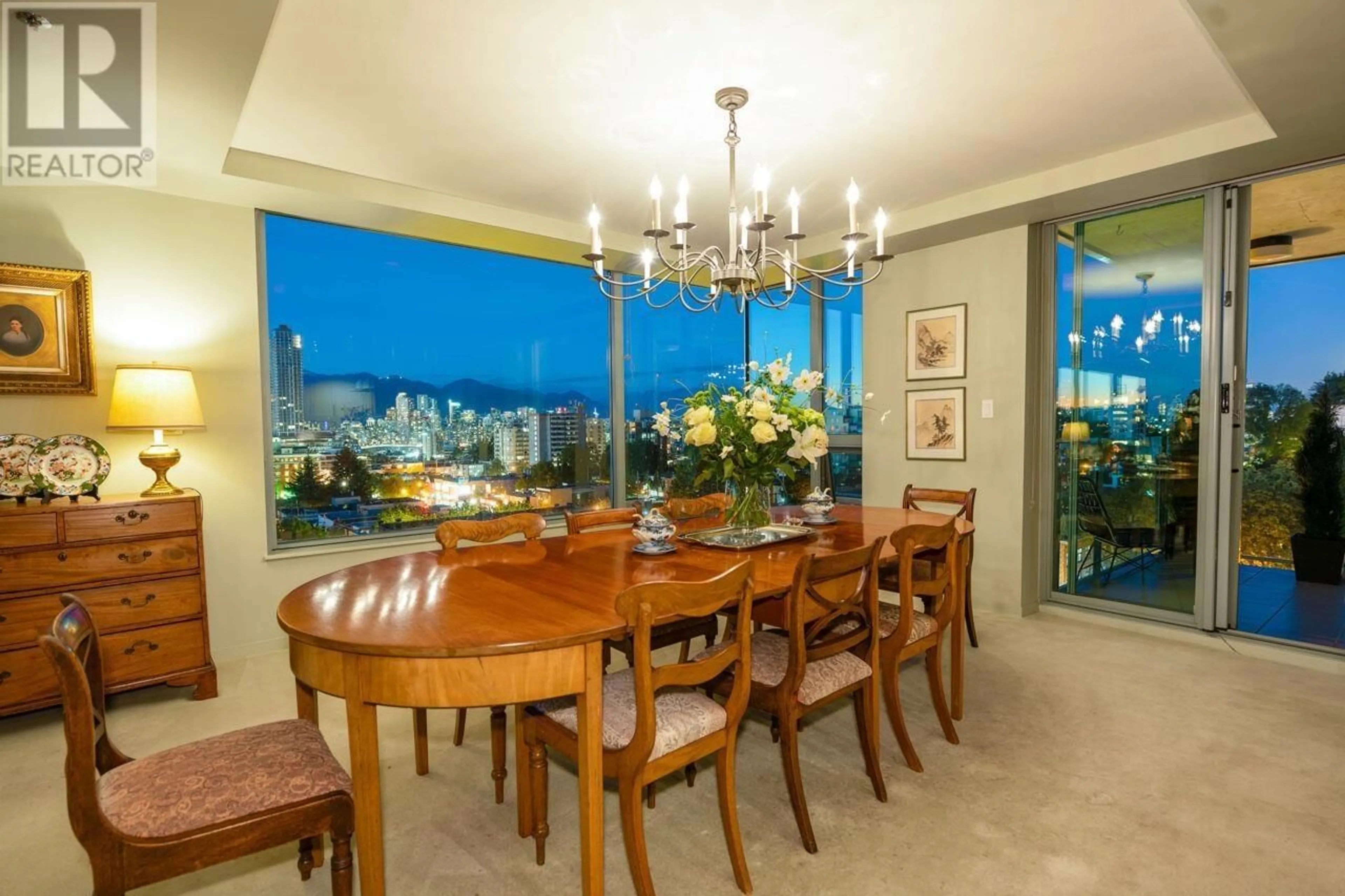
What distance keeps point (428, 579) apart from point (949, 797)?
5.91 feet

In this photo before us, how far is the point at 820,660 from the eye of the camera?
1964 millimetres

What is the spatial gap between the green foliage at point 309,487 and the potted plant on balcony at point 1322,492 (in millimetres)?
5387

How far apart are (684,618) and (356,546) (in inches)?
116

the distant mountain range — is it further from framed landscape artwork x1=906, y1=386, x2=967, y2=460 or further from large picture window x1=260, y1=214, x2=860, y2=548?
framed landscape artwork x1=906, y1=386, x2=967, y2=460

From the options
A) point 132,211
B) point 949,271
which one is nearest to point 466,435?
point 132,211

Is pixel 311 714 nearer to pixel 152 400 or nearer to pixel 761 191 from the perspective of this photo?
pixel 152 400

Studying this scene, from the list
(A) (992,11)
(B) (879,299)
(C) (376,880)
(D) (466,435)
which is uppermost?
(A) (992,11)

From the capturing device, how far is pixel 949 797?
210cm

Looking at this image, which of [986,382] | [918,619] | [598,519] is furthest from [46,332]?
[986,382]

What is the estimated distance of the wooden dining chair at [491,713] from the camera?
7.00 feet

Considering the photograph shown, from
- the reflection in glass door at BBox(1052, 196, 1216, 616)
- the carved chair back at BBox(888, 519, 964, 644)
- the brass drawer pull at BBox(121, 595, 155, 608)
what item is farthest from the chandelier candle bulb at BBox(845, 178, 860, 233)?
the brass drawer pull at BBox(121, 595, 155, 608)

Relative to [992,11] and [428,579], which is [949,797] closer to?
[428,579]

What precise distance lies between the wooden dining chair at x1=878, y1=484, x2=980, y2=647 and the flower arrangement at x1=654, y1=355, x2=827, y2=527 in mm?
832

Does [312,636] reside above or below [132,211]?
below
